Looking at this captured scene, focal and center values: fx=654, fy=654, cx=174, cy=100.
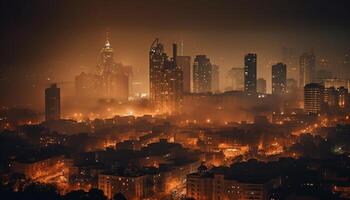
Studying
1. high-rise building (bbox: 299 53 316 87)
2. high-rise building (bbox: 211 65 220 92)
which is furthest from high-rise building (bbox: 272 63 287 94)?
high-rise building (bbox: 211 65 220 92)

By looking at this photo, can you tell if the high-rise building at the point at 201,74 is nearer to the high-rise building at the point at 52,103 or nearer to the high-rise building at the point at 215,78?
the high-rise building at the point at 215,78

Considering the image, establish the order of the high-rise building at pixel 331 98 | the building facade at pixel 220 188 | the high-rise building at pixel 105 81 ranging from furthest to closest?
the high-rise building at pixel 105 81 → the high-rise building at pixel 331 98 → the building facade at pixel 220 188

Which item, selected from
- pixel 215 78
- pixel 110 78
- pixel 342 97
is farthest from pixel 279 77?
pixel 110 78

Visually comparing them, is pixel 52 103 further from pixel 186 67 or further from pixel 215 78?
pixel 215 78

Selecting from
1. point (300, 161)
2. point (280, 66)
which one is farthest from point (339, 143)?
point (280, 66)

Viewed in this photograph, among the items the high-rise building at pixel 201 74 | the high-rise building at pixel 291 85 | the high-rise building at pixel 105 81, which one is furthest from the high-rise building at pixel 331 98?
the high-rise building at pixel 105 81

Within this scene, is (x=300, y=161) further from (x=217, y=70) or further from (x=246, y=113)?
(x=217, y=70)
